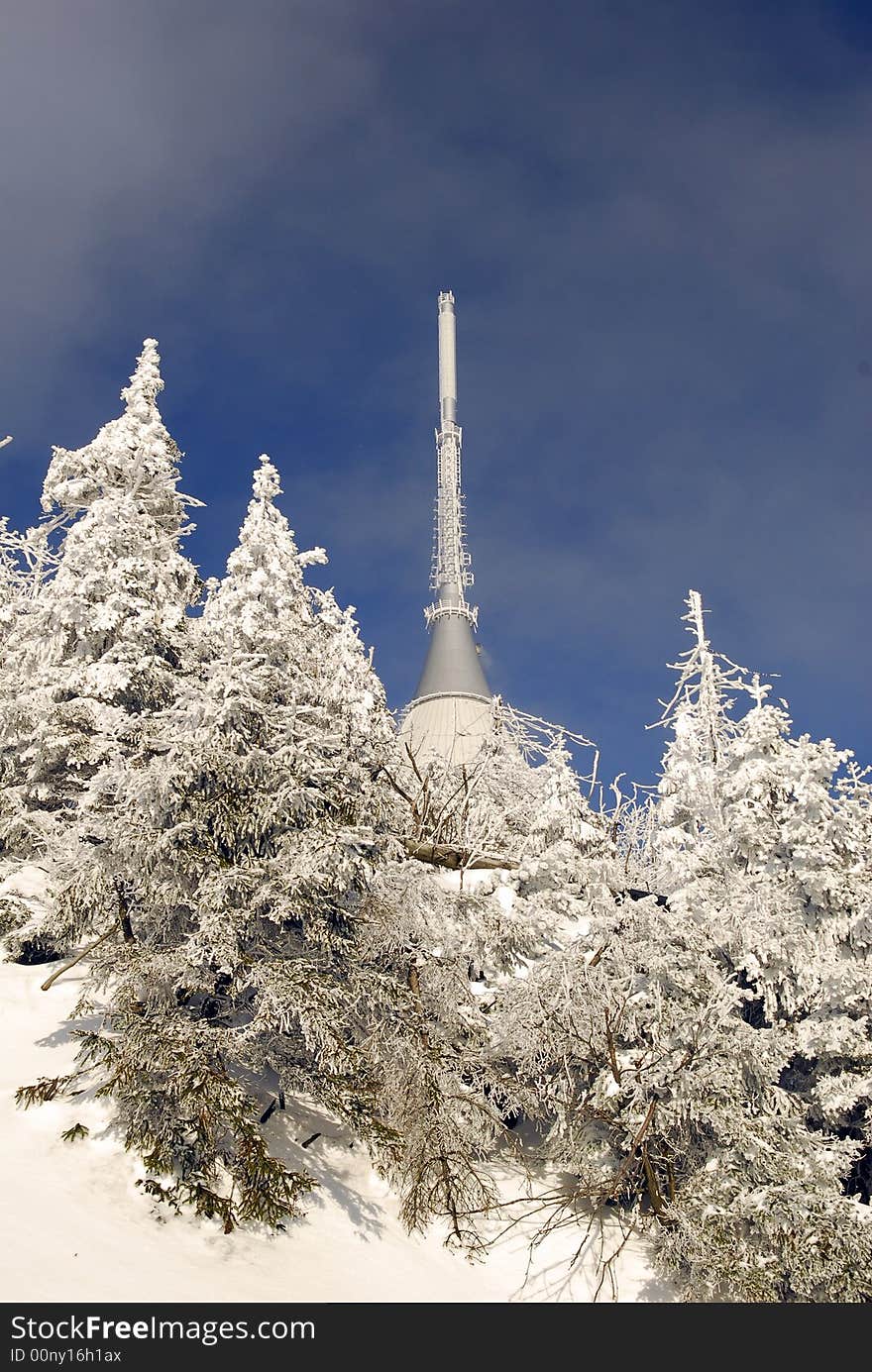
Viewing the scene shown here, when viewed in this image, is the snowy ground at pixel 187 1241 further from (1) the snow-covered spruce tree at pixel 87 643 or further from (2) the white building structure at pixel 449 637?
(2) the white building structure at pixel 449 637

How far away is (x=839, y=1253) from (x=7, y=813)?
15.7 metres

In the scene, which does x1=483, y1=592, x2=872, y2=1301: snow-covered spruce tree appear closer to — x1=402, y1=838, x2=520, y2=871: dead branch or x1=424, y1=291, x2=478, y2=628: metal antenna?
x1=402, y1=838, x2=520, y2=871: dead branch

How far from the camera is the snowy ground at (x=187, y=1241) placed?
32.6 feet

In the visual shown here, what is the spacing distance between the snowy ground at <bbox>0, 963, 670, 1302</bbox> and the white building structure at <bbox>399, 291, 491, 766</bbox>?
18172 millimetres

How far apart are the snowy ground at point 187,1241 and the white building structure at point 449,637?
18172 millimetres

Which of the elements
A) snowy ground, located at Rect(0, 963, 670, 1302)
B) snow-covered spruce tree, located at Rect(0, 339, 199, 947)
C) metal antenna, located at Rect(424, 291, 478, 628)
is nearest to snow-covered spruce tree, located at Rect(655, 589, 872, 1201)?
snowy ground, located at Rect(0, 963, 670, 1302)

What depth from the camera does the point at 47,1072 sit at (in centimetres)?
1387

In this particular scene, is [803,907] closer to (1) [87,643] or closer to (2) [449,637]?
(1) [87,643]

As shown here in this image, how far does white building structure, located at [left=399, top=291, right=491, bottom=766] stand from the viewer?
42.7 metres

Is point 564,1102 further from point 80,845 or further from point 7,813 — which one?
point 7,813

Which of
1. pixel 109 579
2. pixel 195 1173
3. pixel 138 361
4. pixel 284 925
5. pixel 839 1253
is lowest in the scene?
pixel 839 1253

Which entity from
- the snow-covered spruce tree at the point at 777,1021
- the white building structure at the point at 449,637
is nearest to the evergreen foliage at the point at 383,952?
the snow-covered spruce tree at the point at 777,1021
